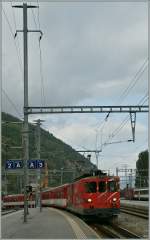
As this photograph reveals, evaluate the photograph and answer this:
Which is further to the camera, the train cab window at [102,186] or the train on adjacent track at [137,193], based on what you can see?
the train on adjacent track at [137,193]

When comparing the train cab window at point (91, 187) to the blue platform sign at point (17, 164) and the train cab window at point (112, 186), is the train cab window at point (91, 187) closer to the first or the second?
the train cab window at point (112, 186)

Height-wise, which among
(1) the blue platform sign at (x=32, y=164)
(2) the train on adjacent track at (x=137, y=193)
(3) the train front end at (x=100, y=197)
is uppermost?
(1) the blue platform sign at (x=32, y=164)

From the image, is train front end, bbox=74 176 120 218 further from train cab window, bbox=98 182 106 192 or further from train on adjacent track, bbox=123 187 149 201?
train on adjacent track, bbox=123 187 149 201

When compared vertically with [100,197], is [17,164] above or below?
above

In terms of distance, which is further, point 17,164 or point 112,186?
point 112,186

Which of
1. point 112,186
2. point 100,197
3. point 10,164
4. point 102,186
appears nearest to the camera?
point 10,164

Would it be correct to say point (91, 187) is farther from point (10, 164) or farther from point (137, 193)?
point (137, 193)

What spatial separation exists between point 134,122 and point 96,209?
536 centimetres

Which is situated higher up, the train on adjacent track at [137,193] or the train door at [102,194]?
the train door at [102,194]

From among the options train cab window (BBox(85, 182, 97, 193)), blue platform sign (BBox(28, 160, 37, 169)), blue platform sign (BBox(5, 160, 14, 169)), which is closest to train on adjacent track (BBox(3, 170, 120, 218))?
train cab window (BBox(85, 182, 97, 193))

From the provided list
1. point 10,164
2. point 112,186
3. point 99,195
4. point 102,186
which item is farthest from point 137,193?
point 10,164

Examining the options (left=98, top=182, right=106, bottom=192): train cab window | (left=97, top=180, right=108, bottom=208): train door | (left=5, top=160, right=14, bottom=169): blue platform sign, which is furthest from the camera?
(left=98, top=182, right=106, bottom=192): train cab window

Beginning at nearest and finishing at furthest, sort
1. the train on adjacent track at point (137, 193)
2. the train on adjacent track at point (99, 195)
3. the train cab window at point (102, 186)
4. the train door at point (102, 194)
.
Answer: the train on adjacent track at point (99, 195)
the train door at point (102, 194)
the train cab window at point (102, 186)
the train on adjacent track at point (137, 193)

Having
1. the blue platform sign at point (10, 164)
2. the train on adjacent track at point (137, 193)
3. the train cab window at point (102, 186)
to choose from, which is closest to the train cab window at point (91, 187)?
the train cab window at point (102, 186)
